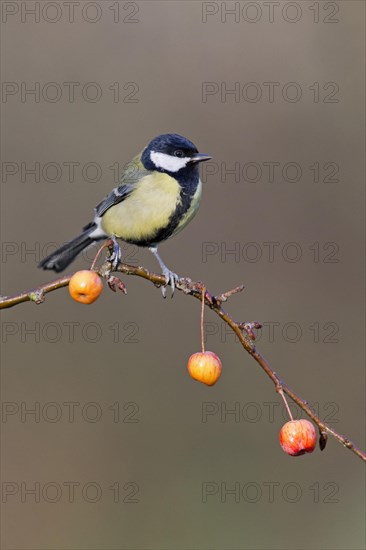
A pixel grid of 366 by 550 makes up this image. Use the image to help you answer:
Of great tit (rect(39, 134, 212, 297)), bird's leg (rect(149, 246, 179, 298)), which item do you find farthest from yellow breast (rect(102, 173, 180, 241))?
bird's leg (rect(149, 246, 179, 298))

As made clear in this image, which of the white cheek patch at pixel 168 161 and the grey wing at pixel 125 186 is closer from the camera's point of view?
the white cheek patch at pixel 168 161

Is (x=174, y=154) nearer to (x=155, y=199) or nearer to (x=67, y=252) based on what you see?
(x=155, y=199)

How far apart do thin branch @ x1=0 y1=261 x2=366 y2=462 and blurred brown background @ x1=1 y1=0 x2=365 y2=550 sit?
2.35m

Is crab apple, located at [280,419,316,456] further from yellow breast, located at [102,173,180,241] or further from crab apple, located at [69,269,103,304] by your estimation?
yellow breast, located at [102,173,180,241]

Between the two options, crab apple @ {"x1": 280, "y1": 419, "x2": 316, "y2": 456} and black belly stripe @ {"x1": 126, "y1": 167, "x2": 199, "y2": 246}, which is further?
black belly stripe @ {"x1": 126, "y1": 167, "x2": 199, "y2": 246}

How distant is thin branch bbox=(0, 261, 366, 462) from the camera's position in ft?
5.57

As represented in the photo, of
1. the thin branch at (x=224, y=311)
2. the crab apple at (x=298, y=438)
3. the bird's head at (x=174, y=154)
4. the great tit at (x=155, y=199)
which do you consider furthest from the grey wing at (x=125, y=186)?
the crab apple at (x=298, y=438)

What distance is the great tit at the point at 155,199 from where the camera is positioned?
308cm

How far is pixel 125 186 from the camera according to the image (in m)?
3.28

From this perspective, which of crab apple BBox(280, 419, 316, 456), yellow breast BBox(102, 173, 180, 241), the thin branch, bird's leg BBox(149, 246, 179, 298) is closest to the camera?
the thin branch

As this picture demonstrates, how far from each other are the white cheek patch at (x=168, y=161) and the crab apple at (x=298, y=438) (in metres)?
1.55

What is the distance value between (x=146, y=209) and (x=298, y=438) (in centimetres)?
150

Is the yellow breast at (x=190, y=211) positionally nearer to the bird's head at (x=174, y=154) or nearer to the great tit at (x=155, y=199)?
the great tit at (x=155, y=199)

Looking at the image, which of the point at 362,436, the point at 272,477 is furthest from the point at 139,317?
the point at 362,436
